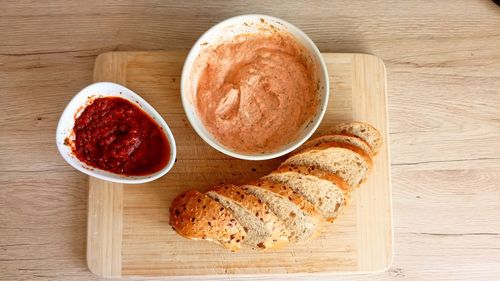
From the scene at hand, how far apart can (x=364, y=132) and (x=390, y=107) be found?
0.30 m

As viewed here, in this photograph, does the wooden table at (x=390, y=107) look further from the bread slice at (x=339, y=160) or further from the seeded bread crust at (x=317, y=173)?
the seeded bread crust at (x=317, y=173)

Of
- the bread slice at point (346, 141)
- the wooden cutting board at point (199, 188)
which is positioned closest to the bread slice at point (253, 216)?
the wooden cutting board at point (199, 188)

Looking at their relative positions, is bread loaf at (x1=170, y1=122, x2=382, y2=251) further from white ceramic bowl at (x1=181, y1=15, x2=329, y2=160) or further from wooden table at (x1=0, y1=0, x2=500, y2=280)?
wooden table at (x1=0, y1=0, x2=500, y2=280)

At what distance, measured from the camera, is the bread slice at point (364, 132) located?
255 cm

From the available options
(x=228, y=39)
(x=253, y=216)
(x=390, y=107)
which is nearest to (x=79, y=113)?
(x=228, y=39)

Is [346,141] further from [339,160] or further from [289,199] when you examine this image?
[289,199]

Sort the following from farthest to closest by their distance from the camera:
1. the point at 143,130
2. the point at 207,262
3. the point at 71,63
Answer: the point at 71,63 → the point at 207,262 → the point at 143,130

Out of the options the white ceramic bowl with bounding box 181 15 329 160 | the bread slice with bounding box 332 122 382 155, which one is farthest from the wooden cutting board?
the white ceramic bowl with bounding box 181 15 329 160

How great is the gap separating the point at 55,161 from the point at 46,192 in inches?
6.5

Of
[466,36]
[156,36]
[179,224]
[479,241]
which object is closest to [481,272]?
[479,241]

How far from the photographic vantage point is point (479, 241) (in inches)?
107

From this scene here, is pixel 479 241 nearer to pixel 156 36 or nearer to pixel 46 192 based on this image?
pixel 156 36

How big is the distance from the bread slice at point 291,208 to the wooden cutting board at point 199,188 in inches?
4.9

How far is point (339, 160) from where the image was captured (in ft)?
8.30
